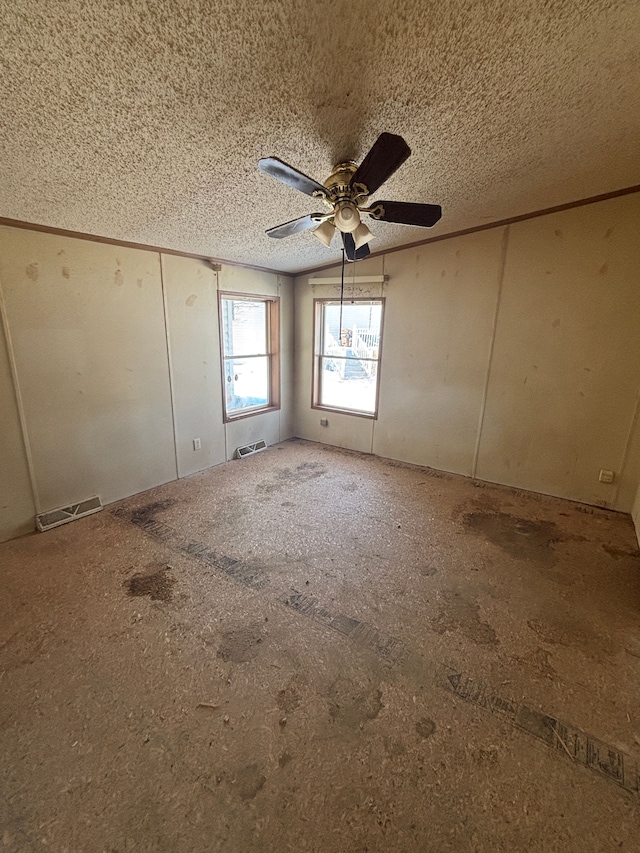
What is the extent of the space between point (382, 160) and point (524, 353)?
271 centimetres

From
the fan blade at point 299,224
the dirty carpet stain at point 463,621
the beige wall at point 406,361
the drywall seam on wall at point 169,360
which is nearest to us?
the dirty carpet stain at point 463,621

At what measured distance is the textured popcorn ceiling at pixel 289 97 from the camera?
1.30m

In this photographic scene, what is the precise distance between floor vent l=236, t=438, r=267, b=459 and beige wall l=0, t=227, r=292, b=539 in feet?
1.44

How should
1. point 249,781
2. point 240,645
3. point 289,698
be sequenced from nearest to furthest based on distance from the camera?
point 249,781, point 289,698, point 240,645

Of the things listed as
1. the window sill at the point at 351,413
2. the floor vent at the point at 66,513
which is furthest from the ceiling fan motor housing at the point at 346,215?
the floor vent at the point at 66,513

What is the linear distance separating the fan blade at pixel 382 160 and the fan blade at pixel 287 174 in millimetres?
231

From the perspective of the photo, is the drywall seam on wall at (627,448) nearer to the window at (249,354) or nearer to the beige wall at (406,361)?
the beige wall at (406,361)

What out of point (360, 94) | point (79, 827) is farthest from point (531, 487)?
point (79, 827)

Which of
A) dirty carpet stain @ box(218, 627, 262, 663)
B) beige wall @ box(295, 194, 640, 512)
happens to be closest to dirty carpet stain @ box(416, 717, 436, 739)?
dirty carpet stain @ box(218, 627, 262, 663)

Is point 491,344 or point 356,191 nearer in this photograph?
point 356,191

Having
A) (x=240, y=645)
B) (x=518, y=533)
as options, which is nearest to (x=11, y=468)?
(x=240, y=645)

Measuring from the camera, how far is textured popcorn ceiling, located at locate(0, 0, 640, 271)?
1305 mm

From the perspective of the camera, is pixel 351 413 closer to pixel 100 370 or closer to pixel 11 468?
pixel 100 370

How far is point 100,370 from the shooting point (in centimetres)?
321
